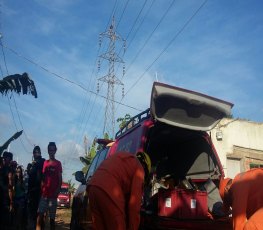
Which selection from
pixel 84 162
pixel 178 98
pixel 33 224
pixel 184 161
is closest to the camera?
pixel 178 98

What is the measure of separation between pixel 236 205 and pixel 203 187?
8.55ft

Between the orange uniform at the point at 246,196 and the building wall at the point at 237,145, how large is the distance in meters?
11.9

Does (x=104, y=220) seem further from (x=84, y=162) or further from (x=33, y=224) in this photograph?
(x=84, y=162)

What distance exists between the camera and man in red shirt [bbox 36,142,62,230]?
7.62 metres

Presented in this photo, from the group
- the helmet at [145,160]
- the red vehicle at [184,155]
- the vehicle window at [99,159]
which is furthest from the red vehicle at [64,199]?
the helmet at [145,160]

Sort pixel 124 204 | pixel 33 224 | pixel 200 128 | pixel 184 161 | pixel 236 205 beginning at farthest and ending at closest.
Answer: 1. pixel 33 224
2. pixel 184 161
3. pixel 200 128
4. pixel 124 204
5. pixel 236 205

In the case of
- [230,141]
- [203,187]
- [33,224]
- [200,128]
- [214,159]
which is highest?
[230,141]

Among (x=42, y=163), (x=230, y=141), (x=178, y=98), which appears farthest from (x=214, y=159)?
(x=230, y=141)

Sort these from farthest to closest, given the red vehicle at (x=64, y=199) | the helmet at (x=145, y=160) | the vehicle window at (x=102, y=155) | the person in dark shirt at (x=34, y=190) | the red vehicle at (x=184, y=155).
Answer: the red vehicle at (x=64, y=199)
the person in dark shirt at (x=34, y=190)
the vehicle window at (x=102, y=155)
the red vehicle at (x=184, y=155)
the helmet at (x=145, y=160)

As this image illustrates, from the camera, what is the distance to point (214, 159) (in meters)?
5.79

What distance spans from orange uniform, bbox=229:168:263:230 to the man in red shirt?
5.06 meters

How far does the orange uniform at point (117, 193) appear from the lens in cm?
348

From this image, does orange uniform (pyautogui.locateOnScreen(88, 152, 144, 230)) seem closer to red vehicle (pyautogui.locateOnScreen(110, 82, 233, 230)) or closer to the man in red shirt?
red vehicle (pyautogui.locateOnScreen(110, 82, 233, 230))

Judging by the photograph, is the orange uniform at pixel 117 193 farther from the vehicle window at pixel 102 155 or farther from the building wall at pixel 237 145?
the building wall at pixel 237 145
